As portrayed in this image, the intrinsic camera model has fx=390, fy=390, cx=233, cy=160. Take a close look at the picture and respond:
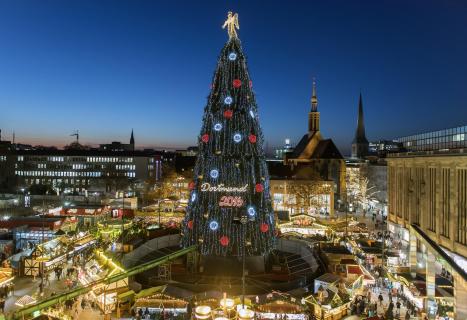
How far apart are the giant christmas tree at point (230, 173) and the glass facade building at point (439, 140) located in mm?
Answer: 17036

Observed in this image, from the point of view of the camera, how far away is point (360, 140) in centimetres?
16988

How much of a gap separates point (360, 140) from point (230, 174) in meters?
156

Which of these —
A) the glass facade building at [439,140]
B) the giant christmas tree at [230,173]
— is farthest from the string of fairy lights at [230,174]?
the glass facade building at [439,140]

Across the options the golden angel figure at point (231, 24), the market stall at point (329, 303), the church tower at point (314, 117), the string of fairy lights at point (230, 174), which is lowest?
the market stall at point (329, 303)

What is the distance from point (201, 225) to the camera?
2442cm

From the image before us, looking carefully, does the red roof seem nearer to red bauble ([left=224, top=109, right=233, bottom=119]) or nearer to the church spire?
red bauble ([left=224, top=109, right=233, bottom=119])

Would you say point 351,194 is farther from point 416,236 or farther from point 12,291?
point 12,291

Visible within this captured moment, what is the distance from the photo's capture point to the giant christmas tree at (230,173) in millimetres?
24031

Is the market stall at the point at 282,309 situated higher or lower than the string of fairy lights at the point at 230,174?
lower

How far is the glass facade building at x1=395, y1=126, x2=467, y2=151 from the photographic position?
3036 centimetres

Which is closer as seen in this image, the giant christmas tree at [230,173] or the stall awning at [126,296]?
the stall awning at [126,296]

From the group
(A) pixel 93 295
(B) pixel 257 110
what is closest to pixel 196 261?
(A) pixel 93 295

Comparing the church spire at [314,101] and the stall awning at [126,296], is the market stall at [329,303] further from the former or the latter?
the church spire at [314,101]

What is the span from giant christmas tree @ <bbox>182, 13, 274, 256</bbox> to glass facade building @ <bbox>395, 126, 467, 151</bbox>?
17.0 meters
